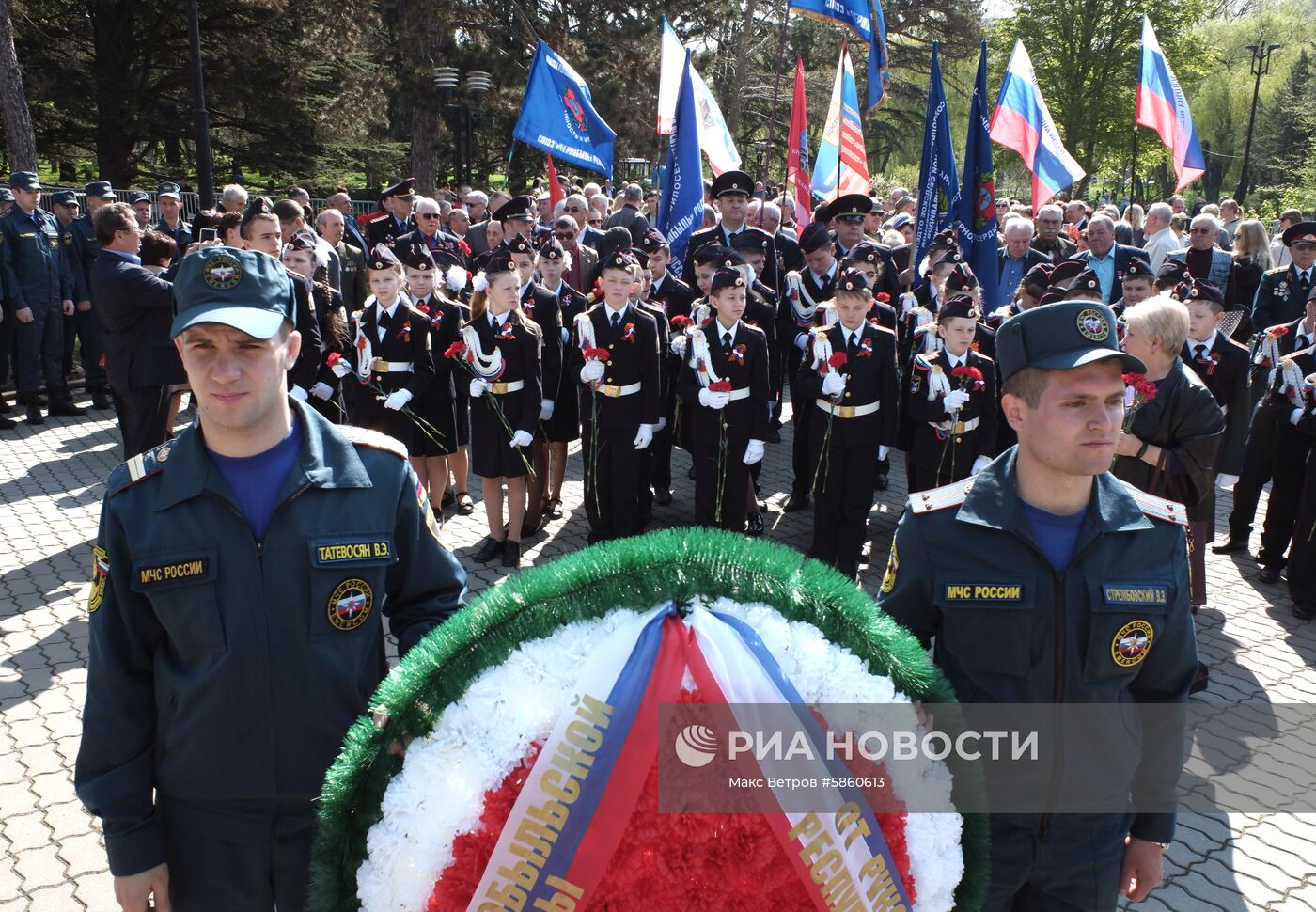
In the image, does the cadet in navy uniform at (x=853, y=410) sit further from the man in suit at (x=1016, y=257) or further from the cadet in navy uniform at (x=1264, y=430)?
the man in suit at (x=1016, y=257)

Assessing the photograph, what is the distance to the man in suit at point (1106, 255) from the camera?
10211 millimetres

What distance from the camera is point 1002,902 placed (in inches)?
95.3

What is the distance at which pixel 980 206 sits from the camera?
8.37 meters

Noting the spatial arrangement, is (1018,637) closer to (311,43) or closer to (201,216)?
(201,216)

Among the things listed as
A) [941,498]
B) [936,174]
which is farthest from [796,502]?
[941,498]

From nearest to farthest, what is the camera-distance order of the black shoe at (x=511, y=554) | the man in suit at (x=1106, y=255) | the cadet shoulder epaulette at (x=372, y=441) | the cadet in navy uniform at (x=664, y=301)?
the cadet shoulder epaulette at (x=372, y=441), the black shoe at (x=511, y=554), the cadet in navy uniform at (x=664, y=301), the man in suit at (x=1106, y=255)

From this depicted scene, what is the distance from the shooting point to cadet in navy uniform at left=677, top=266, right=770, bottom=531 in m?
7.04

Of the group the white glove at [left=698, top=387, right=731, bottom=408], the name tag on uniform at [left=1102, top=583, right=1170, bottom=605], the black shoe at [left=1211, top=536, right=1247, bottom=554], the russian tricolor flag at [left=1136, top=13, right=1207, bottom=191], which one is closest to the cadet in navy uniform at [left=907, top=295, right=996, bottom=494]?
the white glove at [left=698, top=387, right=731, bottom=408]

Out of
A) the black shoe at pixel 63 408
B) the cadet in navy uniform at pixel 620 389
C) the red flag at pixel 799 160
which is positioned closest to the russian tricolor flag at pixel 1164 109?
the red flag at pixel 799 160

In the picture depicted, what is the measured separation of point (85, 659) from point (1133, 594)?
5.37 metres

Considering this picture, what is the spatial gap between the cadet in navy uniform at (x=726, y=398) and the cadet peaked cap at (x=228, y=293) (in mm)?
4787

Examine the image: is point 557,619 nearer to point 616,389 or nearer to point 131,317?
point 616,389

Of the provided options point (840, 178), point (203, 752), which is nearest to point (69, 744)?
point (203, 752)

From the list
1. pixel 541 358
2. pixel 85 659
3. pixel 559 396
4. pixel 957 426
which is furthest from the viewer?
pixel 559 396
